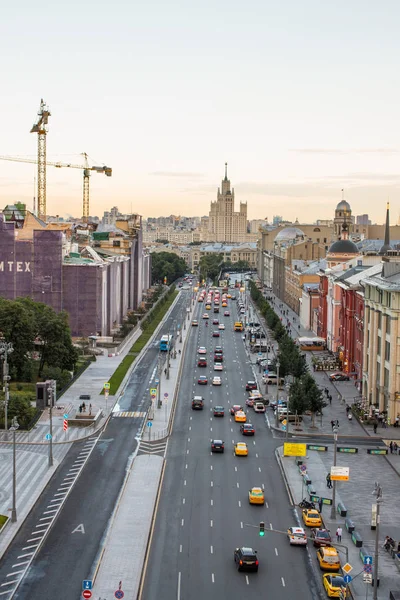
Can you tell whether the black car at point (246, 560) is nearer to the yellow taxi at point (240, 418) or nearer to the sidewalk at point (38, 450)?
the sidewalk at point (38, 450)

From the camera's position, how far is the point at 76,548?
44031 mm

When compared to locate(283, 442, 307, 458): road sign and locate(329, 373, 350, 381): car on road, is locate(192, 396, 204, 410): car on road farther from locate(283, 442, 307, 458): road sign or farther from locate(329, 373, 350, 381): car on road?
locate(329, 373, 350, 381): car on road

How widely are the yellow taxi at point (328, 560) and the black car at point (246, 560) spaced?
3437mm

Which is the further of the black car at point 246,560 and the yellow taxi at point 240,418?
the yellow taxi at point 240,418

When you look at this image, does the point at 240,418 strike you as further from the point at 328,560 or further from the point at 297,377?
the point at 328,560

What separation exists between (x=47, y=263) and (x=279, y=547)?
86.5 m

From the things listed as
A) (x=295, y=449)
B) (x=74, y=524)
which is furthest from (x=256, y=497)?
(x=74, y=524)

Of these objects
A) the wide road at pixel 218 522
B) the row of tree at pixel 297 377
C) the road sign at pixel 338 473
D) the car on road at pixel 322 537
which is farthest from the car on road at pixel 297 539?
the row of tree at pixel 297 377

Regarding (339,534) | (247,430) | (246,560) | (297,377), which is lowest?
(247,430)

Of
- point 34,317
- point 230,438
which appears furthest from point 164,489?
point 34,317

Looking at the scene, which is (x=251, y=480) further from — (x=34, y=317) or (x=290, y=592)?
(x=34, y=317)

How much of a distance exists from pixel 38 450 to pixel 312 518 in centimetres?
2538

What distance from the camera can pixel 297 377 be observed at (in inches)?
3607

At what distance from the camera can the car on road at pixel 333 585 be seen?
126ft
